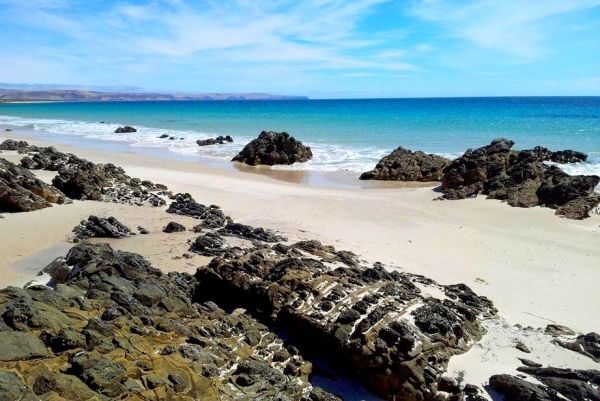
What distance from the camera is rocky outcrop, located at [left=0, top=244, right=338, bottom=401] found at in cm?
421

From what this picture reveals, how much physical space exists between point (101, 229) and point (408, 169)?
1617 cm

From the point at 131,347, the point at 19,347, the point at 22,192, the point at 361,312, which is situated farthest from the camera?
the point at 22,192

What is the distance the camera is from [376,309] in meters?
6.54

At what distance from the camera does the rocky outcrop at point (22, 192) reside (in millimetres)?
12500

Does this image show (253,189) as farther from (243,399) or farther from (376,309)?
(243,399)

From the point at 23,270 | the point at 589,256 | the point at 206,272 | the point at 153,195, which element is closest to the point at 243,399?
the point at 206,272

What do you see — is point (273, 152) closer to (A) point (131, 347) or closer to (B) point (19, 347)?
(A) point (131, 347)

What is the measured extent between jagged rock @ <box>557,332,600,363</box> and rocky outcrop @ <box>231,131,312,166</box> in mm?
22295

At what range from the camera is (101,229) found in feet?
35.9

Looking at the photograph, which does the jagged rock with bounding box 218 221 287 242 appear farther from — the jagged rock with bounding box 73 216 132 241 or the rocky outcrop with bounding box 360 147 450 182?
the rocky outcrop with bounding box 360 147 450 182

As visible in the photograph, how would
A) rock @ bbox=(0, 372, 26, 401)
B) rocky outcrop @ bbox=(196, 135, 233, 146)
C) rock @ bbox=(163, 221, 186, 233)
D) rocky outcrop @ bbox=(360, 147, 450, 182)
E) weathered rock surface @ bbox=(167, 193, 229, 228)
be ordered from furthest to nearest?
rocky outcrop @ bbox=(196, 135, 233, 146)
rocky outcrop @ bbox=(360, 147, 450, 182)
weathered rock surface @ bbox=(167, 193, 229, 228)
rock @ bbox=(163, 221, 186, 233)
rock @ bbox=(0, 372, 26, 401)

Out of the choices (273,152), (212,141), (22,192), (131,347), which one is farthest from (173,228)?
(212,141)

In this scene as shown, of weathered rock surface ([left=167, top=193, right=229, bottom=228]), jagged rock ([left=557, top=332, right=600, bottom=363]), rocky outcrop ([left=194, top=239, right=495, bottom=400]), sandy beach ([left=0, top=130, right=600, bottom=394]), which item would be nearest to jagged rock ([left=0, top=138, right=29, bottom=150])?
sandy beach ([left=0, top=130, right=600, bottom=394])

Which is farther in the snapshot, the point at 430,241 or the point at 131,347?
the point at 430,241
